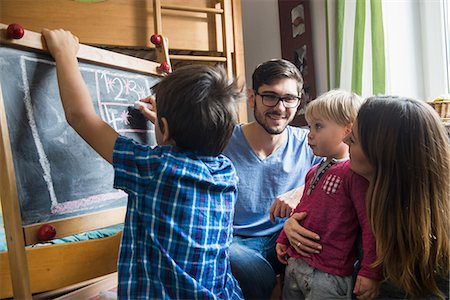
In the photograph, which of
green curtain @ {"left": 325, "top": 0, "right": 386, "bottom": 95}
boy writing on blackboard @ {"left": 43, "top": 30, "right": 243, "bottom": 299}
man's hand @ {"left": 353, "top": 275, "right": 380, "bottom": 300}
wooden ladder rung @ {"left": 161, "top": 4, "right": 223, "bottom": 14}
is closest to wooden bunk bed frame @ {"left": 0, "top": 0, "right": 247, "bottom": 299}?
wooden ladder rung @ {"left": 161, "top": 4, "right": 223, "bottom": 14}

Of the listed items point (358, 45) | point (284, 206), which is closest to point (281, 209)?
point (284, 206)

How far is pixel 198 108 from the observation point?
1.07 m

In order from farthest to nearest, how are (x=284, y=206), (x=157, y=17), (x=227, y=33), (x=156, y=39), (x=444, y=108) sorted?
1. (x=227, y=33)
2. (x=157, y=17)
3. (x=156, y=39)
4. (x=444, y=108)
5. (x=284, y=206)

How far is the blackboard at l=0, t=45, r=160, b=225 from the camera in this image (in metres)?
1.18

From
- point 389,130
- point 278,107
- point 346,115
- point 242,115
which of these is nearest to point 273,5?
point 242,115

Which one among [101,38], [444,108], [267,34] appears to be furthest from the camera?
[267,34]

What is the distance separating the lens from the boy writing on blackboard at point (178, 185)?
102 centimetres

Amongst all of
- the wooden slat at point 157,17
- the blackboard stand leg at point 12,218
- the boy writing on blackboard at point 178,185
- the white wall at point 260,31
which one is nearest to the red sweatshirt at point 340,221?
the boy writing on blackboard at point 178,185

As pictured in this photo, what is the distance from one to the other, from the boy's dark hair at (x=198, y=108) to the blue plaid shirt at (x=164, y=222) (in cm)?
5

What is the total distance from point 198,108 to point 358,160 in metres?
0.46

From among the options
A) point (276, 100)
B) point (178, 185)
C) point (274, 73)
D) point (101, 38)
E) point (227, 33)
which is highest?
point (227, 33)

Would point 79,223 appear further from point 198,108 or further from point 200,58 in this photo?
point 200,58

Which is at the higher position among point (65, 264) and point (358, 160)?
point (358, 160)

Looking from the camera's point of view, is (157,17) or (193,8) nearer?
(157,17)
